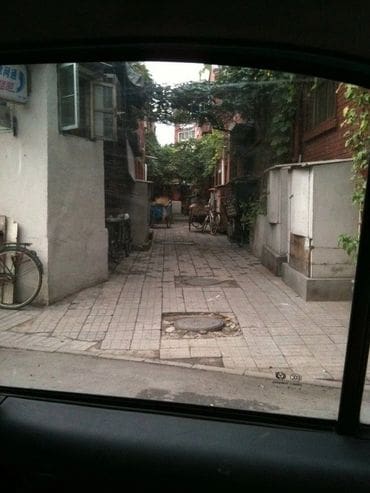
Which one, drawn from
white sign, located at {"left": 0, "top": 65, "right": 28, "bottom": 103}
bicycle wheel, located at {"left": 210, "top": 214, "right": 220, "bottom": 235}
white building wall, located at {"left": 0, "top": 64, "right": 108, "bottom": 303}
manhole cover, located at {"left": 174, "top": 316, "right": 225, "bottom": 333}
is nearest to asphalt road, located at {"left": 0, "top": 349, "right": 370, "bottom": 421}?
white building wall, located at {"left": 0, "top": 64, "right": 108, "bottom": 303}

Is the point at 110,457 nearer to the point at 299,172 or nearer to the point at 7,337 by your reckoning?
the point at 7,337

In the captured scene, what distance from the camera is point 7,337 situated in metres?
2.55

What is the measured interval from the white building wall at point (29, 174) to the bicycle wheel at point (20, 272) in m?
0.08

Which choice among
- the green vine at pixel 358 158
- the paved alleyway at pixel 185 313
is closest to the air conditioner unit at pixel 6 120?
the paved alleyway at pixel 185 313

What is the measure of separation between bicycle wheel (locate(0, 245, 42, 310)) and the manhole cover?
Result: 1074 mm

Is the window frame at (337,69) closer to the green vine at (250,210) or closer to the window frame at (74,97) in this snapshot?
the window frame at (74,97)

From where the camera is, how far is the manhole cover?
348 cm

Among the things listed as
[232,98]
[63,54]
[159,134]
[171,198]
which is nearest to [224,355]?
[171,198]

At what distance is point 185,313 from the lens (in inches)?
136

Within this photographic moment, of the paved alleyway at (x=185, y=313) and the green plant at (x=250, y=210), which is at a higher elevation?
the green plant at (x=250, y=210)

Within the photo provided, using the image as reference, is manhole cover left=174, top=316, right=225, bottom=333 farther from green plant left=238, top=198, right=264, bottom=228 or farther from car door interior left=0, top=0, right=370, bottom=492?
car door interior left=0, top=0, right=370, bottom=492

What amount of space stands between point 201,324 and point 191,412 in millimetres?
1756

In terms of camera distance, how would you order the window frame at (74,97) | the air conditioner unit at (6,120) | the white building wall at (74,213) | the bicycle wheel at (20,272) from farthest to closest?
the bicycle wheel at (20,272) < the air conditioner unit at (6,120) < the white building wall at (74,213) < the window frame at (74,97)

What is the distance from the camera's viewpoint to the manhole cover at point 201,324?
3.48 metres
